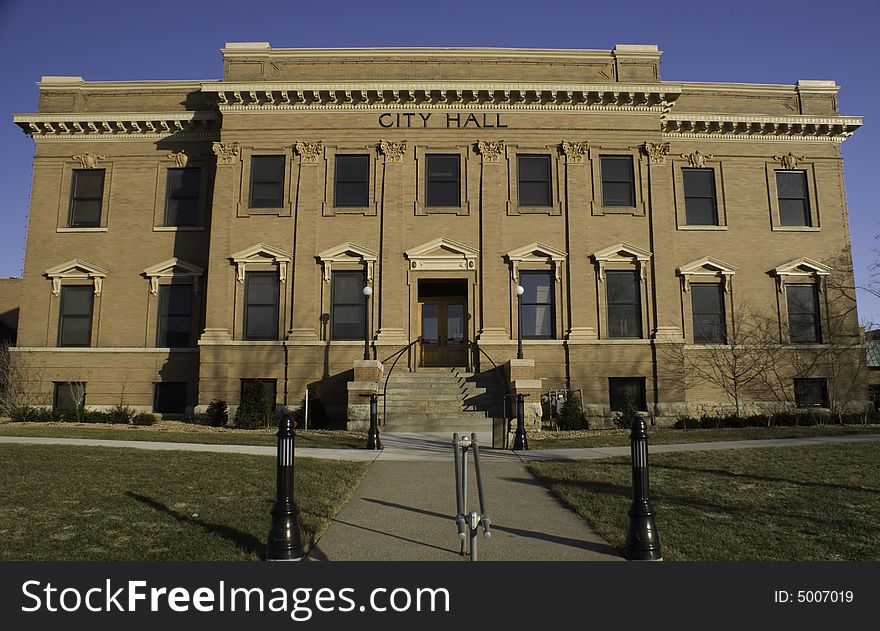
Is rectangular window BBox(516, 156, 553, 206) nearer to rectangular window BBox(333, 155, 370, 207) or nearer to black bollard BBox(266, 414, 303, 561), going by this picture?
rectangular window BBox(333, 155, 370, 207)

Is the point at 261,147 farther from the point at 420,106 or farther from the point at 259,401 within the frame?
the point at 259,401

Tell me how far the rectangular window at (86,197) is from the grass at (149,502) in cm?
1540

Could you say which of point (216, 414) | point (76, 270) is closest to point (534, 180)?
point (216, 414)

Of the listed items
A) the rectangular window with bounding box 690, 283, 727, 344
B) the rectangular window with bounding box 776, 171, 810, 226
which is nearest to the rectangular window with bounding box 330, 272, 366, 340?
the rectangular window with bounding box 690, 283, 727, 344

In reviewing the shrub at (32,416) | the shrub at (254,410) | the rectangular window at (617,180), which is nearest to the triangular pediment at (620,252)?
the rectangular window at (617,180)

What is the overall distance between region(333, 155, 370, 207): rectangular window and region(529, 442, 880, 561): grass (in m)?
14.4

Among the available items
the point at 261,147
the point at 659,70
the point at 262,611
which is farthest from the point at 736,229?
the point at 262,611

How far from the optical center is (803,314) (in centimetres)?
2466

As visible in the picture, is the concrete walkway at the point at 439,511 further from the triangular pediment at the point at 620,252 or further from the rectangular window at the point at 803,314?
the rectangular window at the point at 803,314

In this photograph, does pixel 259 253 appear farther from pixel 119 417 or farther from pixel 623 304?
pixel 623 304

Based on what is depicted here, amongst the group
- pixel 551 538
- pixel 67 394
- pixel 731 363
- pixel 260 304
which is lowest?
pixel 551 538

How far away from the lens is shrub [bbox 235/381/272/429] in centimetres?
1920

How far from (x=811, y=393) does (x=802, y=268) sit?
16.0 feet

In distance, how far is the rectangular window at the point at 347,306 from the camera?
22.5 metres
